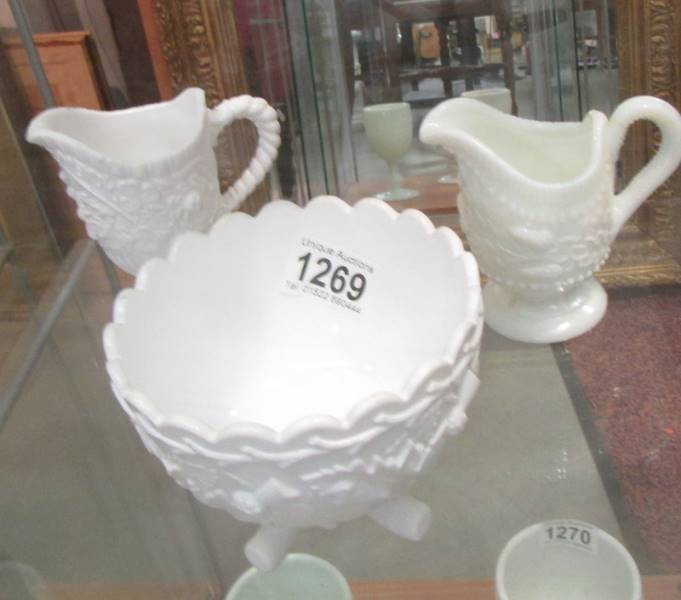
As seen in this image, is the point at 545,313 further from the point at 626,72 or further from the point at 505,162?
the point at 626,72

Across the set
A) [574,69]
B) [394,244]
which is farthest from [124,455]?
[574,69]

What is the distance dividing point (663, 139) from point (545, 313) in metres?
0.14

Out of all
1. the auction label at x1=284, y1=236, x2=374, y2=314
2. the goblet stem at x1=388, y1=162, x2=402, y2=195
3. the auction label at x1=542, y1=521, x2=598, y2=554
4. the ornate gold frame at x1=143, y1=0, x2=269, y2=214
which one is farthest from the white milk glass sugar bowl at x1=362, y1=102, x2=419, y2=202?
the auction label at x1=542, y1=521, x2=598, y2=554

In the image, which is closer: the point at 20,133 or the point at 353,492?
the point at 353,492

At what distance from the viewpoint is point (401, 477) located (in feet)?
1.03

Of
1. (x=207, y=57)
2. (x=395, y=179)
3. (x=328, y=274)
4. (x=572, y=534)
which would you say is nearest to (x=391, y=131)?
(x=395, y=179)

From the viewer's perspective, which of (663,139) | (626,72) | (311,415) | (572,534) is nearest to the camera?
(311,415)

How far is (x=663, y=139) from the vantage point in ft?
1.64

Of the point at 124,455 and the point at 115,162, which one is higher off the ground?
the point at 115,162

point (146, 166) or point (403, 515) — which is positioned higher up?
point (146, 166)

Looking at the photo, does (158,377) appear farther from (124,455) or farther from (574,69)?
(574,69)

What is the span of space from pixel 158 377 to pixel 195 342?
4 centimetres

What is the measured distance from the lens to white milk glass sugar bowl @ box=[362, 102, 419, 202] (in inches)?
26.9

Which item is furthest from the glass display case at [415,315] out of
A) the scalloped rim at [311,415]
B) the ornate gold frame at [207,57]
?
the scalloped rim at [311,415]
